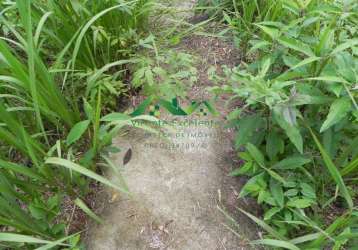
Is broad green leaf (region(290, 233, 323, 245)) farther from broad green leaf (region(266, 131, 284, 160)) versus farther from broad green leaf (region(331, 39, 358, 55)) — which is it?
broad green leaf (region(331, 39, 358, 55))

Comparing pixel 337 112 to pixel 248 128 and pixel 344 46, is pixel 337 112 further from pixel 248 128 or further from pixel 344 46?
pixel 248 128

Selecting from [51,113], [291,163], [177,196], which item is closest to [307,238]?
[291,163]

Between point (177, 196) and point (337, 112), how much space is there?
68 cm

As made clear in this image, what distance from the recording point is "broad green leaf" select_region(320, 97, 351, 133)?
3.18ft

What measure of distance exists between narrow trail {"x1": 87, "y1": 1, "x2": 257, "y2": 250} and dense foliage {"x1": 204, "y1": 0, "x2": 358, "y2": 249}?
0.45 ft

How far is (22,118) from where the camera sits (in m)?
1.36

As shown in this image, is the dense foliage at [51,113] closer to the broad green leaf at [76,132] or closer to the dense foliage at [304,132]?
the broad green leaf at [76,132]

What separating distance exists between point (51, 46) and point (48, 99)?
54 cm

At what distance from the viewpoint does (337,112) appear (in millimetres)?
980

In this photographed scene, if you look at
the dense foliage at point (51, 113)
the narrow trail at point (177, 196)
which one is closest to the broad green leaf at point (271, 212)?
the narrow trail at point (177, 196)

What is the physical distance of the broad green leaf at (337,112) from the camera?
0.97 metres

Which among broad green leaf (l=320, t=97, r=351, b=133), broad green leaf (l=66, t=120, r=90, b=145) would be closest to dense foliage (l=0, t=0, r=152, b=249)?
broad green leaf (l=66, t=120, r=90, b=145)

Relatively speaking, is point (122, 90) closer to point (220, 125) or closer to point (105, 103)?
point (105, 103)

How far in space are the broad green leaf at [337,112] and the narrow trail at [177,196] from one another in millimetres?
474
